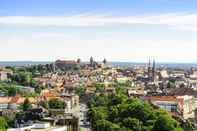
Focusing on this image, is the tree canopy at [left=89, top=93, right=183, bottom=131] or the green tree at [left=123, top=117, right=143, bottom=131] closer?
the tree canopy at [left=89, top=93, right=183, bottom=131]

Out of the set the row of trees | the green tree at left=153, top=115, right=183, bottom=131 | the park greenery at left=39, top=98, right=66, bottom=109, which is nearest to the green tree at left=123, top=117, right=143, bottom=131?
the row of trees

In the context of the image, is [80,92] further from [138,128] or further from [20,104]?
[138,128]

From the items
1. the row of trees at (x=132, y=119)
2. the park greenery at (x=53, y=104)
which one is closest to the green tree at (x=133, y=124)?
the row of trees at (x=132, y=119)

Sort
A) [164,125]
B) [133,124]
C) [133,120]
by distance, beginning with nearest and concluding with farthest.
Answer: [164,125] < [133,124] < [133,120]

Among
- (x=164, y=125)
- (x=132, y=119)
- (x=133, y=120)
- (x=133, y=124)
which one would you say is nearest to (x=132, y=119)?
(x=132, y=119)

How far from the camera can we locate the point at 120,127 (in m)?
53.8

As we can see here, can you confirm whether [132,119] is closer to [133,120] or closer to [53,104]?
[133,120]

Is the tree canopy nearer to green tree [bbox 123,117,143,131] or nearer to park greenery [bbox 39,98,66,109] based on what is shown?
green tree [bbox 123,117,143,131]

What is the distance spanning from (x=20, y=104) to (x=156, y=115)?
96.7ft

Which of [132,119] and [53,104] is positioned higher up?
[132,119]

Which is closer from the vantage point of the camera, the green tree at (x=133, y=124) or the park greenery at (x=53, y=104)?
the green tree at (x=133, y=124)

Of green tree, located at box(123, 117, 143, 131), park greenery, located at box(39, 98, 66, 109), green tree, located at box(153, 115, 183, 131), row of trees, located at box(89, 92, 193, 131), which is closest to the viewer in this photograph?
green tree, located at box(153, 115, 183, 131)

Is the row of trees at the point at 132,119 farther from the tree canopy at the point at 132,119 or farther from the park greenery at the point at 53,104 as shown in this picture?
the park greenery at the point at 53,104

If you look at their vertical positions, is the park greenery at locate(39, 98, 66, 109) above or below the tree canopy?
below
